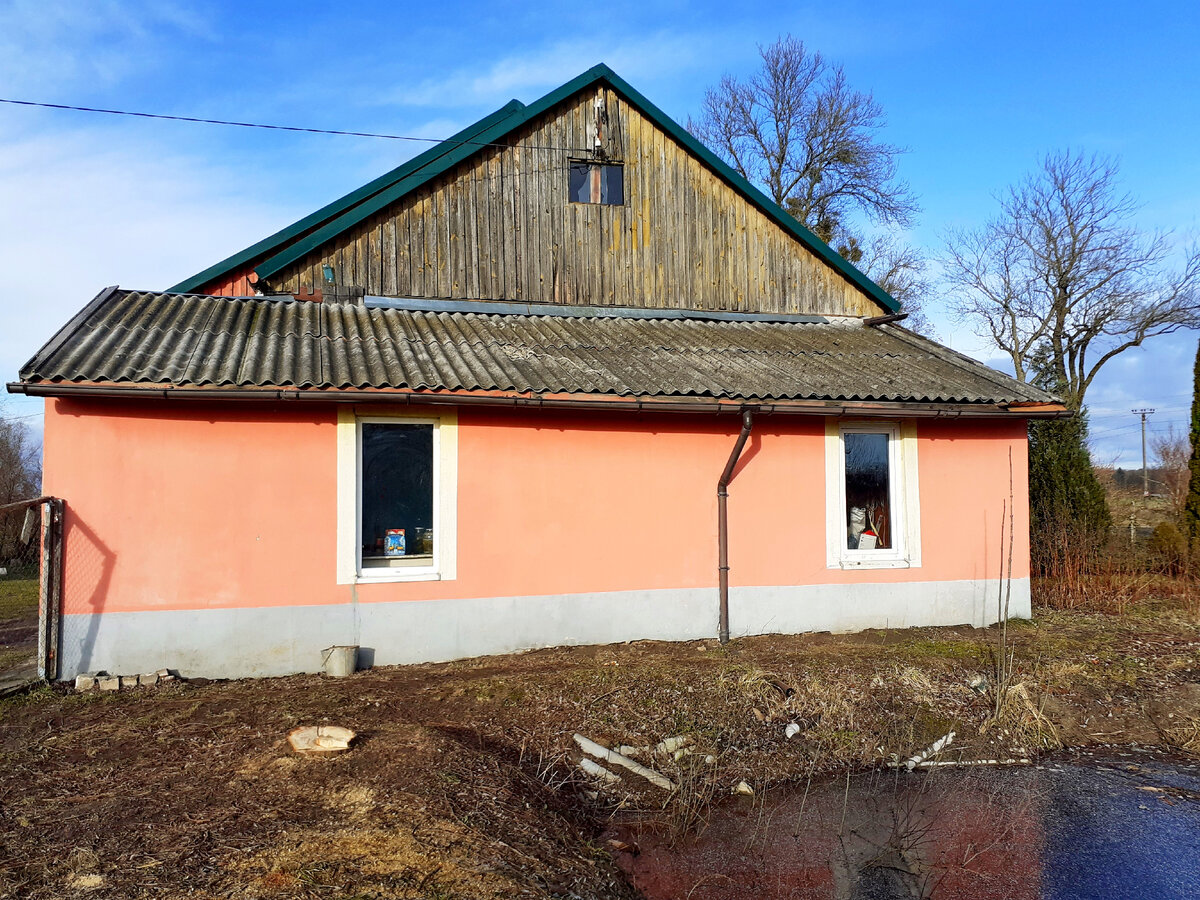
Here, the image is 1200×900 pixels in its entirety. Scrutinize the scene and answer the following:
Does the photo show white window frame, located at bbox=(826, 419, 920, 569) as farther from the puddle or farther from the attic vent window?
the attic vent window

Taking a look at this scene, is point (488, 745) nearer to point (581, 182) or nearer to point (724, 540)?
point (724, 540)

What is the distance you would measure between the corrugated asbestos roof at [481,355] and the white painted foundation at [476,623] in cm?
215

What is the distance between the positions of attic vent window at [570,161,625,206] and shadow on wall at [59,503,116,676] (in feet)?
23.8

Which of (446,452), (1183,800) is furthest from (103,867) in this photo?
(1183,800)

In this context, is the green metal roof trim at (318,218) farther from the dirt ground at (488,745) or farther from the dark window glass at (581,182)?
the dirt ground at (488,745)

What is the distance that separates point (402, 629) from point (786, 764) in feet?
12.6

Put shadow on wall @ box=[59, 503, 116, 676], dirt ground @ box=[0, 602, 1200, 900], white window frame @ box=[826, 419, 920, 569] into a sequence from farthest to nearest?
white window frame @ box=[826, 419, 920, 569] < shadow on wall @ box=[59, 503, 116, 676] < dirt ground @ box=[0, 602, 1200, 900]

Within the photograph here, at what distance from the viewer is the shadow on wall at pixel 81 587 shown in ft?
23.4

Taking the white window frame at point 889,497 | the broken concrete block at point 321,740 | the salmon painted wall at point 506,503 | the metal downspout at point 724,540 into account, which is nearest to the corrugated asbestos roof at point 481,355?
the salmon painted wall at point 506,503

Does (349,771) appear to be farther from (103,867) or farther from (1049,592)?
(1049,592)

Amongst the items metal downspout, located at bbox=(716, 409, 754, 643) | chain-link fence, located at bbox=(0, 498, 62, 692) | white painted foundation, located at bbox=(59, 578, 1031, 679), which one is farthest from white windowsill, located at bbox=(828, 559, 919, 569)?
chain-link fence, located at bbox=(0, 498, 62, 692)

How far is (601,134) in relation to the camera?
37.7 feet

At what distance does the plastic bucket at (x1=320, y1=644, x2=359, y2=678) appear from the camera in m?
7.46

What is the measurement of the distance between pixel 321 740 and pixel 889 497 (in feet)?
22.3
